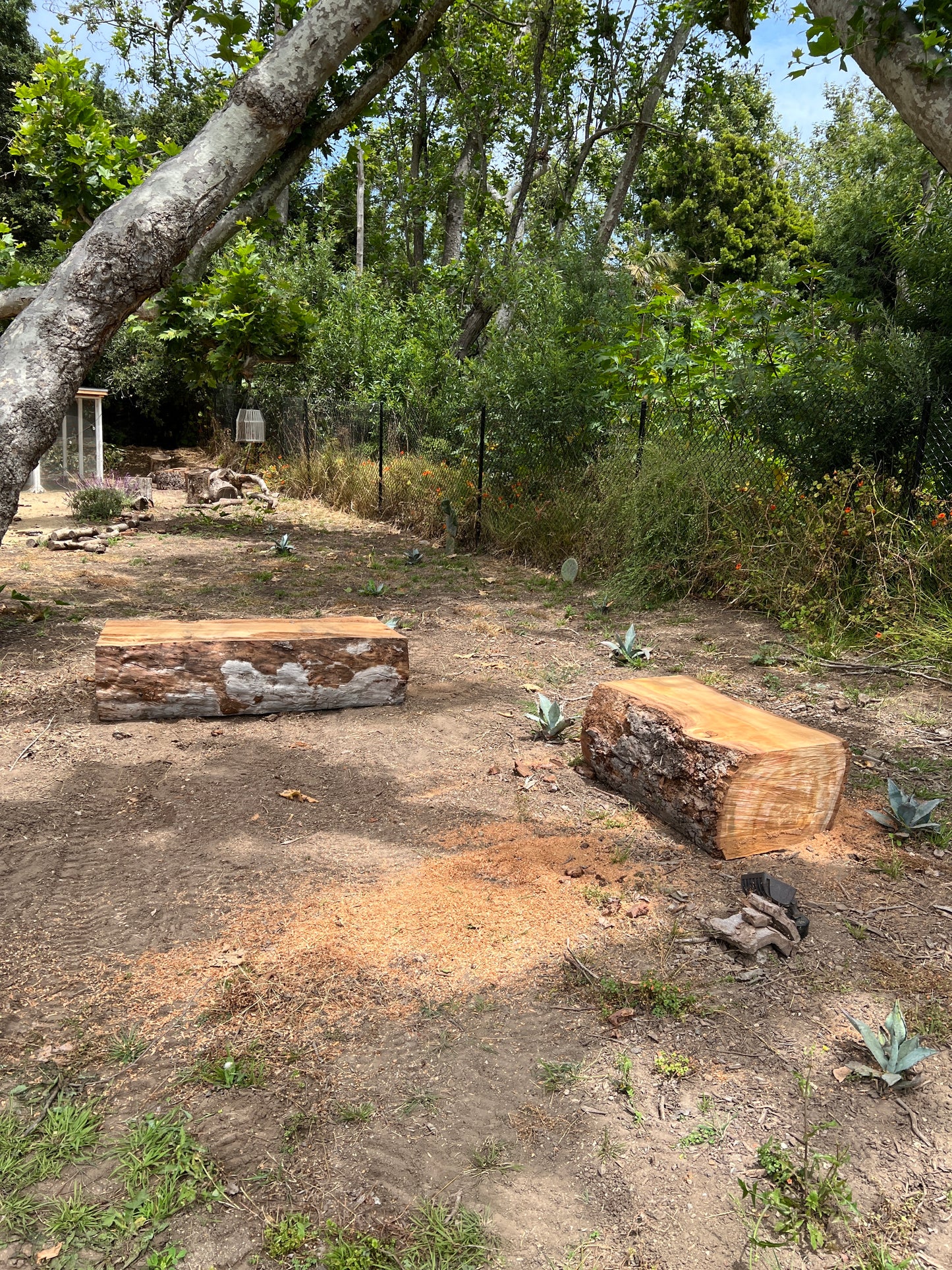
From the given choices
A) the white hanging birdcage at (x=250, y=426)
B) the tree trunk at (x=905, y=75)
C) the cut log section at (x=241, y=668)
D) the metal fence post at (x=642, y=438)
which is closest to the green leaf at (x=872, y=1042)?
the cut log section at (x=241, y=668)

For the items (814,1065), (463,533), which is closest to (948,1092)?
(814,1065)

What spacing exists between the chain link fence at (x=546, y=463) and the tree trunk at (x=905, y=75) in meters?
2.23

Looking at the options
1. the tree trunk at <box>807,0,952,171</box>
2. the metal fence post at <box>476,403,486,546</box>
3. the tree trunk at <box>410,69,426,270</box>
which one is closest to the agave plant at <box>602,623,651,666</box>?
the tree trunk at <box>807,0,952,171</box>

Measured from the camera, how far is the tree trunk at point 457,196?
18.9 meters

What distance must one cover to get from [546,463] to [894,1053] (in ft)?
25.5

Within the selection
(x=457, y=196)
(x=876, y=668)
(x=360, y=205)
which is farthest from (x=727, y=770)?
(x=360, y=205)

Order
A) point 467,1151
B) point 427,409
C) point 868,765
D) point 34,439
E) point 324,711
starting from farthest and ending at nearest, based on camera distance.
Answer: point 427,409 → point 34,439 → point 324,711 → point 868,765 → point 467,1151

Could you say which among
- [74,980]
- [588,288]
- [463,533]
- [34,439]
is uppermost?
[588,288]

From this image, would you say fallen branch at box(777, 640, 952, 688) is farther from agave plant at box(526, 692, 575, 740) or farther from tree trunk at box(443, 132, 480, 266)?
tree trunk at box(443, 132, 480, 266)

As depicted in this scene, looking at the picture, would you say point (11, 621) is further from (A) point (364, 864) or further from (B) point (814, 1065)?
(B) point (814, 1065)

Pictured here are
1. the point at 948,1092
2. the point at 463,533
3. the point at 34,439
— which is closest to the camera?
the point at 948,1092

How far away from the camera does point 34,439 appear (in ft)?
17.9

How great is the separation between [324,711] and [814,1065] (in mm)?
3011

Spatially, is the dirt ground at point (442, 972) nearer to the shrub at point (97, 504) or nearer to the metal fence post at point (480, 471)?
the metal fence post at point (480, 471)
